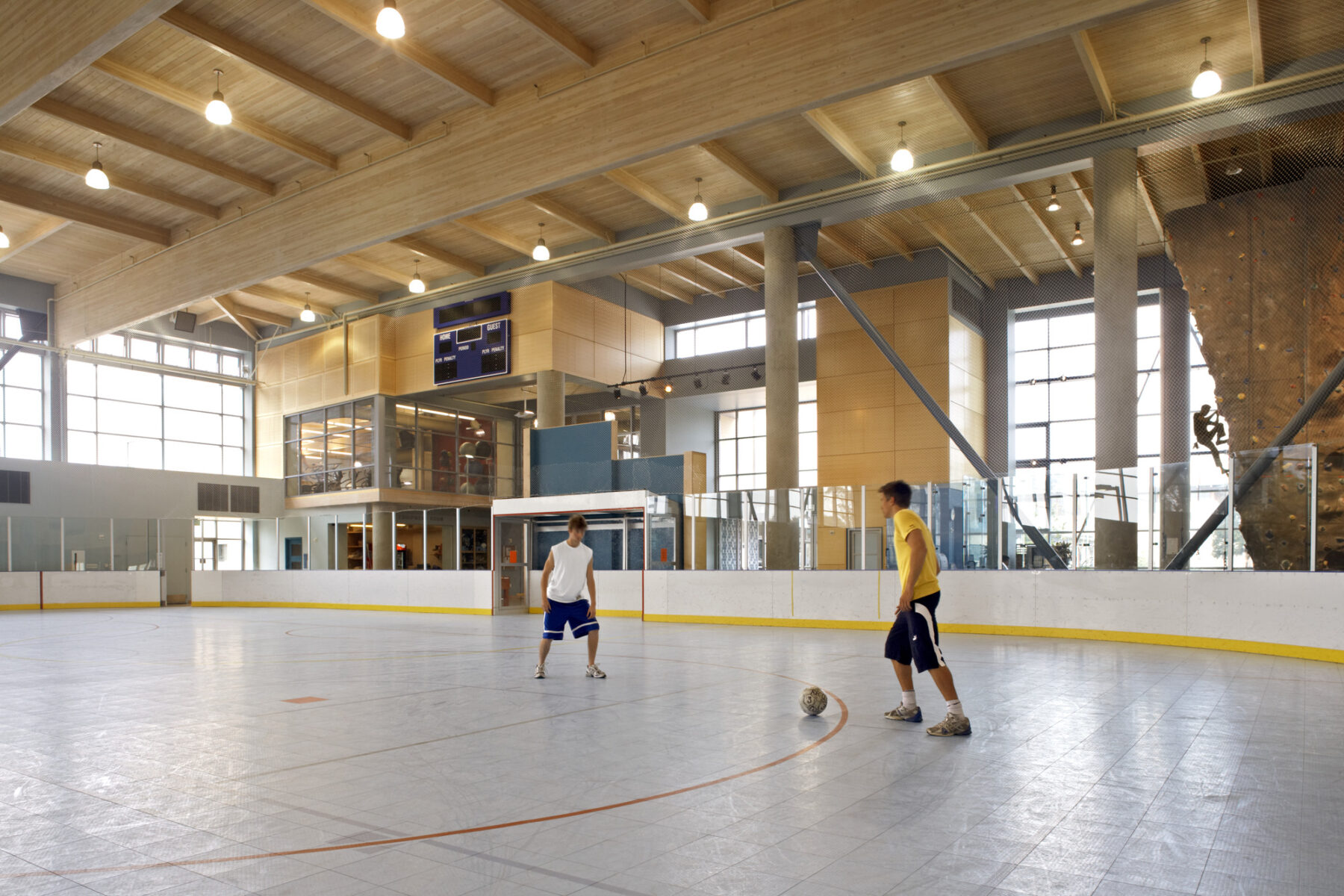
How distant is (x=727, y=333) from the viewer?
3103cm

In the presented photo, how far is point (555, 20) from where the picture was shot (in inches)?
598

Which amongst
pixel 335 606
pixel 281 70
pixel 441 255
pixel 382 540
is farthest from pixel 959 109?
pixel 335 606

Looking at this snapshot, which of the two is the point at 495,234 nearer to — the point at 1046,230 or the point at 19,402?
the point at 1046,230

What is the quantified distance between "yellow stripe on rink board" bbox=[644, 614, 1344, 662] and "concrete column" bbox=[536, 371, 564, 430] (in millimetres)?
8419

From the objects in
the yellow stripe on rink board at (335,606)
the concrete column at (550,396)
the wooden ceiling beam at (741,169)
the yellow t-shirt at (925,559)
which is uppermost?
the wooden ceiling beam at (741,169)

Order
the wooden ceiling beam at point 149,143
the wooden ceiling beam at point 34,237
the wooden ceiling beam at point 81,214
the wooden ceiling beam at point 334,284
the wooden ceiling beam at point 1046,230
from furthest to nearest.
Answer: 1. the wooden ceiling beam at point 334,284
2. the wooden ceiling beam at point 34,237
3. the wooden ceiling beam at point 1046,230
4. the wooden ceiling beam at point 81,214
5. the wooden ceiling beam at point 149,143

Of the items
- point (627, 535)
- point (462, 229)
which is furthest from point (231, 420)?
point (627, 535)

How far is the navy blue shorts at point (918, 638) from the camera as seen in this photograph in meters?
6.73

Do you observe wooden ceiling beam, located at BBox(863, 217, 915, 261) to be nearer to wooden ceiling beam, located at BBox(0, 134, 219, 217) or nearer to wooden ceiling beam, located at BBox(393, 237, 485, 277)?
wooden ceiling beam, located at BBox(393, 237, 485, 277)

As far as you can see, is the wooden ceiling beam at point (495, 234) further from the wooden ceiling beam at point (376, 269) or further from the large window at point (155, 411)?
the large window at point (155, 411)

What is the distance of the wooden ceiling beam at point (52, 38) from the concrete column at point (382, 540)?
17000 millimetres

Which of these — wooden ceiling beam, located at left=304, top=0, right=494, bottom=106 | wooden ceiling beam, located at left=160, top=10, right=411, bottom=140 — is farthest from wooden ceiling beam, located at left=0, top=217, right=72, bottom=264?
wooden ceiling beam, located at left=304, top=0, right=494, bottom=106

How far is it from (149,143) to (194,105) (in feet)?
9.12

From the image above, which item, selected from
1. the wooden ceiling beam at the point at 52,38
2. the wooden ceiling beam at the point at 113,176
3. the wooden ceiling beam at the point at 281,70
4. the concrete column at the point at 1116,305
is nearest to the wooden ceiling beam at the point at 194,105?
the wooden ceiling beam at the point at 281,70
